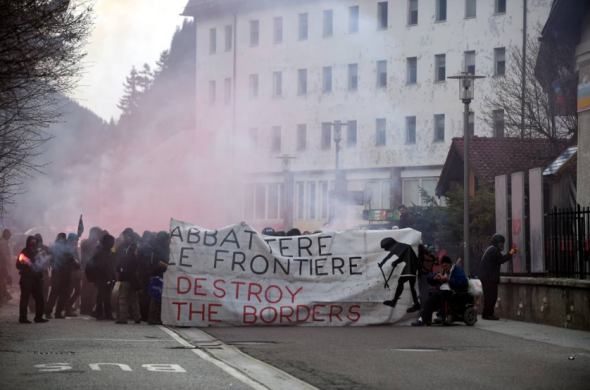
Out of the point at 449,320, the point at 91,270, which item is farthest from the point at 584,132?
the point at 91,270

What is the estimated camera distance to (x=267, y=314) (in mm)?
22250

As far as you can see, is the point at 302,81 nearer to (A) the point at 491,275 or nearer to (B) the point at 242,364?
(A) the point at 491,275

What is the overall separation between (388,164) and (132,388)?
5742 centimetres

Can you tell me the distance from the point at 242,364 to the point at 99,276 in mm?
9943

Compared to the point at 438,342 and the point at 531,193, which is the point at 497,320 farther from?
the point at 438,342

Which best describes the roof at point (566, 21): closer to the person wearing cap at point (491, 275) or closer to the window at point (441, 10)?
the person wearing cap at point (491, 275)

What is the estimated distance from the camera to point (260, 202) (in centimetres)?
7481

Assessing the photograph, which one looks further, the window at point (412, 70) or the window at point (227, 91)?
the window at point (227, 91)

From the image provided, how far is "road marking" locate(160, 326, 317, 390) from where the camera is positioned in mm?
13055

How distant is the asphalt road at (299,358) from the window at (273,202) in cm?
5269

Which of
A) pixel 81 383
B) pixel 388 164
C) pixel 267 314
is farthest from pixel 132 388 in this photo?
pixel 388 164

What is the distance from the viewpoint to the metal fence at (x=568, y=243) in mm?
22547

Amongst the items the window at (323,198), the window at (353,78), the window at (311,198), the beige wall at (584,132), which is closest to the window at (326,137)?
the window at (323,198)

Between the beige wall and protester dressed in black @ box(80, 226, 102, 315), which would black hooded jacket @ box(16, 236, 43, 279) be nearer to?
protester dressed in black @ box(80, 226, 102, 315)
